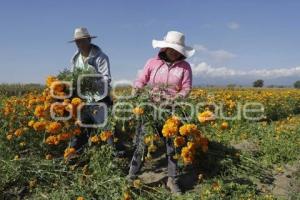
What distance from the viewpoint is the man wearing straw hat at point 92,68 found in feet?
19.1

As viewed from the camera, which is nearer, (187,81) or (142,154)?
(142,154)

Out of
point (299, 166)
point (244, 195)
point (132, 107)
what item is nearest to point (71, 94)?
point (132, 107)

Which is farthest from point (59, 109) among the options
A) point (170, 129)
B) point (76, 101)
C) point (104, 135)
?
point (170, 129)

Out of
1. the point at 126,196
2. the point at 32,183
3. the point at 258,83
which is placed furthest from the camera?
the point at 258,83

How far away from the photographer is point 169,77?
5457 millimetres

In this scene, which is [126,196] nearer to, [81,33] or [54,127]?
[54,127]

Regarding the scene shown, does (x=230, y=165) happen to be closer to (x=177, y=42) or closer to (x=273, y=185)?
(x=273, y=185)

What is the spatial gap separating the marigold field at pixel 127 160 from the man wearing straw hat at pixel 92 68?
0.25 m

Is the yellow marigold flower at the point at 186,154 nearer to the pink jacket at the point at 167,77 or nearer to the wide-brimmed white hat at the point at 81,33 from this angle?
the pink jacket at the point at 167,77

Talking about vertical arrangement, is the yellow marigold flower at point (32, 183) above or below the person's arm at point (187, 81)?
below

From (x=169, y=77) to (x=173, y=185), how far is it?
122cm

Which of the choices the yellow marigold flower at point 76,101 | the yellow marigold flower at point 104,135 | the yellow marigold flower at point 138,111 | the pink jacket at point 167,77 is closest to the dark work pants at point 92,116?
the yellow marigold flower at point 76,101

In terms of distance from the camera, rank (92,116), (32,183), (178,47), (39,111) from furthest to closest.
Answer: (92,116) < (178,47) < (39,111) < (32,183)

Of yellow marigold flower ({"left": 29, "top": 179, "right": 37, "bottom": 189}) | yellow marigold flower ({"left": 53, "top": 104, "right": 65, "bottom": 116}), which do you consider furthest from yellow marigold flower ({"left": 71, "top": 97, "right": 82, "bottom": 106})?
yellow marigold flower ({"left": 29, "top": 179, "right": 37, "bottom": 189})
